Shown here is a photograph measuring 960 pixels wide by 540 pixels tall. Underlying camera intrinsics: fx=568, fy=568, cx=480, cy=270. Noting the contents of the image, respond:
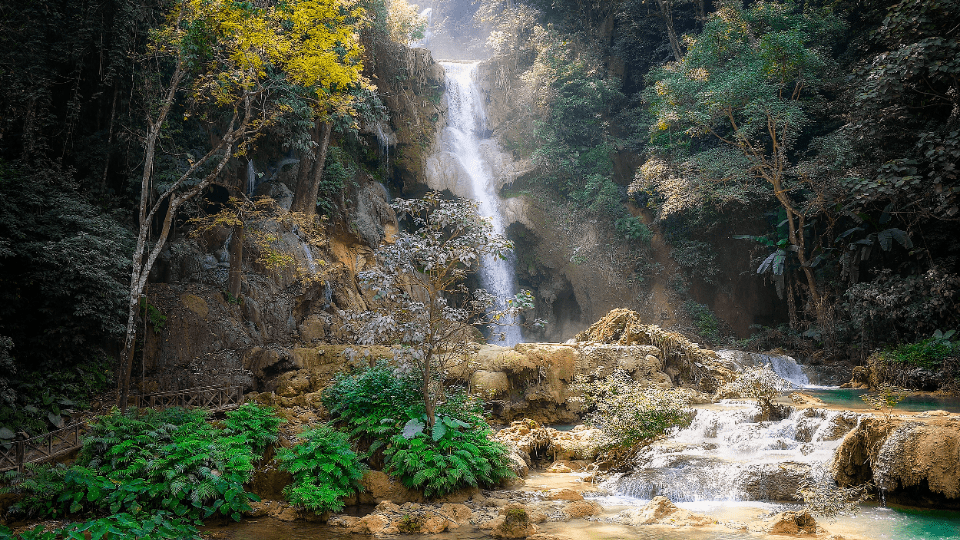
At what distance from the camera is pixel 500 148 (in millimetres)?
26562

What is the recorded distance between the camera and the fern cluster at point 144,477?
6586mm

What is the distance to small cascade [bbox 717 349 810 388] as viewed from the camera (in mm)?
15984

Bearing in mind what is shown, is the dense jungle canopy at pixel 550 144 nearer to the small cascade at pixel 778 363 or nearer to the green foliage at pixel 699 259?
the green foliage at pixel 699 259

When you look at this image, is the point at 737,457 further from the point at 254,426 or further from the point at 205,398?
the point at 205,398

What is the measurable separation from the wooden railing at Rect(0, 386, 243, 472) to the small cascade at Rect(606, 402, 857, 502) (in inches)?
320

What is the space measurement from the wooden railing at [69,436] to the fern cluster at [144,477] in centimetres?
56

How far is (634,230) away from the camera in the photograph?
75.6ft

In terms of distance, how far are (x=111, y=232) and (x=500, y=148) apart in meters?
17.7

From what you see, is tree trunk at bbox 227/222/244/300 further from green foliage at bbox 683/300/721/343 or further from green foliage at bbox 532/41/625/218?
green foliage at bbox 683/300/721/343

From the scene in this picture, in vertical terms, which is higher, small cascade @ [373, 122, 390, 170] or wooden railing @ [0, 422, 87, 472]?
small cascade @ [373, 122, 390, 170]

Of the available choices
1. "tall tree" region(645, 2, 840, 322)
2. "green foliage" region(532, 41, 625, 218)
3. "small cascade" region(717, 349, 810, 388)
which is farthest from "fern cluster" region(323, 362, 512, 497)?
"green foliage" region(532, 41, 625, 218)

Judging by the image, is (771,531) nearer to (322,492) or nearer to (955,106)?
(322,492)

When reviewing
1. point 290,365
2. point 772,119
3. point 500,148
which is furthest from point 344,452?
point 500,148

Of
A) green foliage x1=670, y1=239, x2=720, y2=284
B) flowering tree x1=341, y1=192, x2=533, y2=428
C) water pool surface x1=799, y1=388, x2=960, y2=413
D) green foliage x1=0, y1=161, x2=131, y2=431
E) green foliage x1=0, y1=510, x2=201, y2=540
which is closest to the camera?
green foliage x1=0, y1=510, x2=201, y2=540
